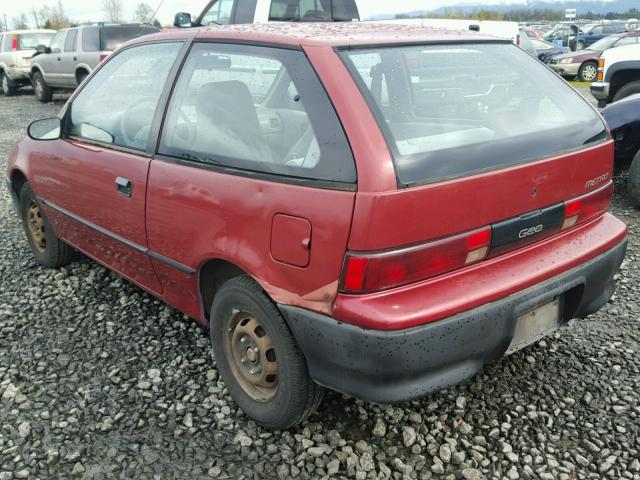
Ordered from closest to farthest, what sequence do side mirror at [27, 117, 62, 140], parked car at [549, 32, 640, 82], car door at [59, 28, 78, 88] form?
side mirror at [27, 117, 62, 140], car door at [59, 28, 78, 88], parked car at [549, 32, 640, 82]

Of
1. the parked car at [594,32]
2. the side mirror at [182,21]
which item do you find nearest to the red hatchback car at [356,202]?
the side mirror at [182,21]

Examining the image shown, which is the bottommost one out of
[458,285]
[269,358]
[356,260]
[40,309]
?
[40,309]

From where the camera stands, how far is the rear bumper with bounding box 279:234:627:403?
197 cm

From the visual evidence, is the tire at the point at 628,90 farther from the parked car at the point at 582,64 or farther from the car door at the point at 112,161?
the parked car at the point at 582,64

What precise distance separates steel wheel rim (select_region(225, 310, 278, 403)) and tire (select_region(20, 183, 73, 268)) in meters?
2.05

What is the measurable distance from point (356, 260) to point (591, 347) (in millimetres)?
1759

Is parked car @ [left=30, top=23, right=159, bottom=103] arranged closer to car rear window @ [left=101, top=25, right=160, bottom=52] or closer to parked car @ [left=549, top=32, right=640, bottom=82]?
car rear window @ [left=101, top=25, right=160, bottom=52]

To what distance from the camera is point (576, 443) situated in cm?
240

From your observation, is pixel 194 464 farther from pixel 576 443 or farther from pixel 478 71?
pixel 478 71

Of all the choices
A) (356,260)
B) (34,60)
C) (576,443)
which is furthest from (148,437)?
(34,60)

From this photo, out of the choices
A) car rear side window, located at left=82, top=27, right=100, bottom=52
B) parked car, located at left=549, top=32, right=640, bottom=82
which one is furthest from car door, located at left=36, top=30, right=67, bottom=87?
parked car, located at left=549, top=32, right=640, bottom=82

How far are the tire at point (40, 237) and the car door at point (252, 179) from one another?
1.54 m

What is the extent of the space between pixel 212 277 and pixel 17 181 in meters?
2.35

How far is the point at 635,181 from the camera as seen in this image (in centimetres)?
516
